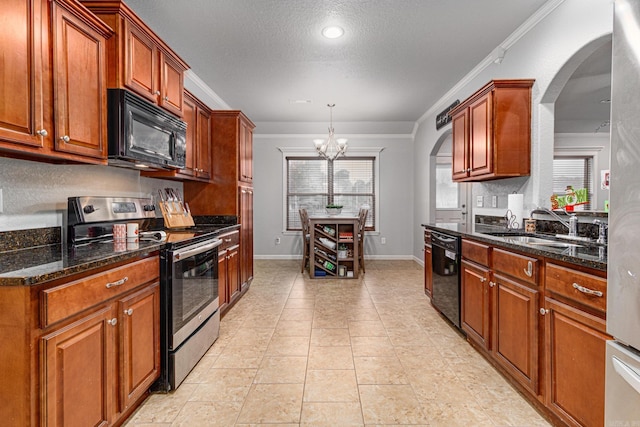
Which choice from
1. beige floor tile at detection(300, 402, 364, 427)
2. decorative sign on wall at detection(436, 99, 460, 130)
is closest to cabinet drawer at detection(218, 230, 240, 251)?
beige floor tile at detection(300, 402, 364, 427)

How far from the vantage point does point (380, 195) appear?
21.6 ft

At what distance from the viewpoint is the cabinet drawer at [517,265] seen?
1.77m

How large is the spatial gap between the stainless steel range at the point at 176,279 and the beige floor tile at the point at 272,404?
0.51 m

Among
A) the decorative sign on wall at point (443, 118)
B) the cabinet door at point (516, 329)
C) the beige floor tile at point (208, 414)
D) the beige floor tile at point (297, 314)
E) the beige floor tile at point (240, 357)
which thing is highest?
the decorative sign on wall at point (443, 118)

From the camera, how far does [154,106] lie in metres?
2.30

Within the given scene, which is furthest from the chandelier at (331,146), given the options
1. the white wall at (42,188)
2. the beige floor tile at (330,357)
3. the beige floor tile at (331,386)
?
the beige floor tile at (331,386)

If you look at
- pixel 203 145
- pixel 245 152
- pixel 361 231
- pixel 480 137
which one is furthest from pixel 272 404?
pixel 361 231

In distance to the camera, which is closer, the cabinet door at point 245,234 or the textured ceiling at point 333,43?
the textured ceiling at point 333,43

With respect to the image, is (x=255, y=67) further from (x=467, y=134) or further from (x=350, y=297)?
(x=350, y=297)

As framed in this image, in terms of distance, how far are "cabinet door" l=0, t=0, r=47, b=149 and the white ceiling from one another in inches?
54.2

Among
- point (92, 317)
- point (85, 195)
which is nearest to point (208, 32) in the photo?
point (85, 195)

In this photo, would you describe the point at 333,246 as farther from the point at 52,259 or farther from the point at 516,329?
the point at 52,259

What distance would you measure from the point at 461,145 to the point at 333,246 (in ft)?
7.70

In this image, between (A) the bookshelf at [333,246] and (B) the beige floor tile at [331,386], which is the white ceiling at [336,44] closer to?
(A) the bookshelf at [333,246]
